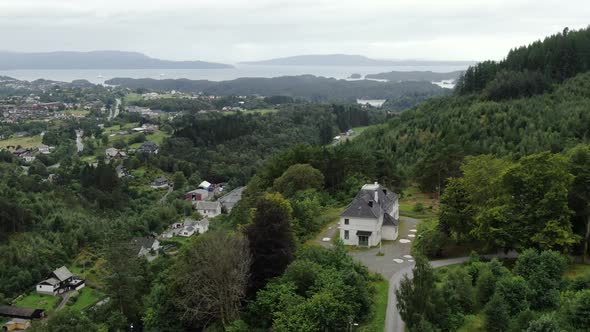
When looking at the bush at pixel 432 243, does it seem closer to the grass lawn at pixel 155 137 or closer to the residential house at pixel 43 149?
the grass lawn at pixel 155 137

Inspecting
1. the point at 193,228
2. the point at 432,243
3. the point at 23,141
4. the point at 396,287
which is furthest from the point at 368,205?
the point at 23,141

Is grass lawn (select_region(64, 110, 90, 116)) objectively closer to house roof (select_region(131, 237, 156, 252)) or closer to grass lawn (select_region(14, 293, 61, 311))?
house roof (select_region(131, 237, 156, 252))

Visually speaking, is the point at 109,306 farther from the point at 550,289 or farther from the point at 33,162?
the point at 33,162

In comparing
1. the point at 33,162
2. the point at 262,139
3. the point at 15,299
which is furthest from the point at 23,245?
the point at 262,139

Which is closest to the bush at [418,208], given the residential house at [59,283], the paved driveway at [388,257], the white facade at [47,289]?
the paved driveway at [388,257]

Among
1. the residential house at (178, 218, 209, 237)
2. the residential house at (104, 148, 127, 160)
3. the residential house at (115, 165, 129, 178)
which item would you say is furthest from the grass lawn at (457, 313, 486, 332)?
the residential house at (104, 148, 127, 160)

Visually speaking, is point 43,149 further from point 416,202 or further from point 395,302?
point 395,302
